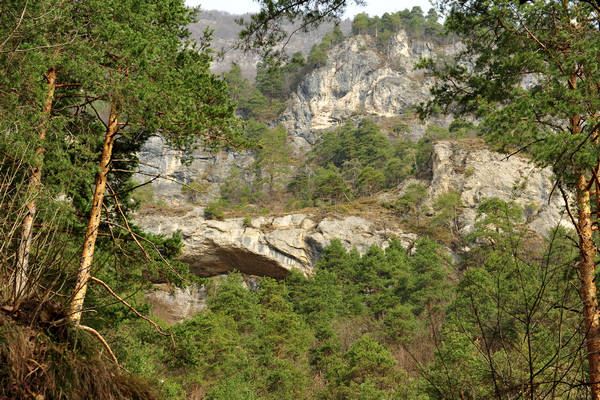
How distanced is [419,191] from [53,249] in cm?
3432

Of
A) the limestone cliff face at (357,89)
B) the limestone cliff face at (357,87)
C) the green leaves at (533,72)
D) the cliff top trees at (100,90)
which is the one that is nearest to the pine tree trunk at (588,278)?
the green leaves at (533,72)

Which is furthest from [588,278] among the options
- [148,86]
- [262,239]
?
[262,239]

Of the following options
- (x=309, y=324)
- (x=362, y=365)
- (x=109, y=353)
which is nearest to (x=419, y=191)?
(x=309, y=324)

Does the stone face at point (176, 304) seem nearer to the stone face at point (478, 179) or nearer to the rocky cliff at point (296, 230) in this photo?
the rocky cliff at point (296, 230)

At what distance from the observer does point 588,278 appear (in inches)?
171

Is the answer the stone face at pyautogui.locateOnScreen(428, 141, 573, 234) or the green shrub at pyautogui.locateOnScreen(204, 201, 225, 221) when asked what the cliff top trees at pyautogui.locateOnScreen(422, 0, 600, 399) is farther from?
the stone face at pyautogui.locateOnScreen(428, 141, 573, 234)

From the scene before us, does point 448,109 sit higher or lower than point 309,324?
higher

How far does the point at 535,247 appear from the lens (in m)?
29.5

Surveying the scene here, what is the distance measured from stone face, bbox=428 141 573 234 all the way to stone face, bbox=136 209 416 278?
6420 mm

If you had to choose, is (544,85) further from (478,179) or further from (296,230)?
(478,179)

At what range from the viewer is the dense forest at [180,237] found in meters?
2.05

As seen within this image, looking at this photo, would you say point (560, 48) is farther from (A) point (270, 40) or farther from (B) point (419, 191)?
(B) point (419, 191)

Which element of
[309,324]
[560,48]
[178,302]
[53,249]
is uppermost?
[560,48]

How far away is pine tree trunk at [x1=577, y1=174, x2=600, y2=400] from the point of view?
367 cm
